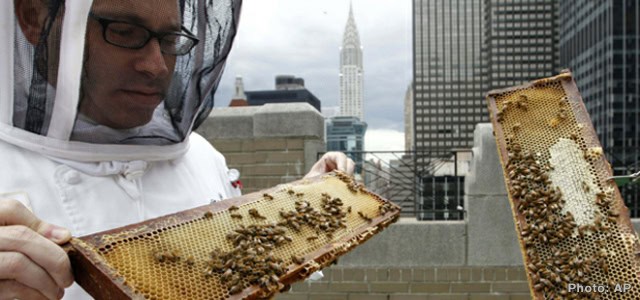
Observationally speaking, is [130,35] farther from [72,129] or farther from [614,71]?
[614,71]

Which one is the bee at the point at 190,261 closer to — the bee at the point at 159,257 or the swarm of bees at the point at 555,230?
the bee at the point at 159,257

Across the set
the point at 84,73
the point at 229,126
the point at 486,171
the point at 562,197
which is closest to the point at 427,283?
the point at 486,171

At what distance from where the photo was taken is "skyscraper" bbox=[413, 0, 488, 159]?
10212cm

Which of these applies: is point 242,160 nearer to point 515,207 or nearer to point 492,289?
point 492,289

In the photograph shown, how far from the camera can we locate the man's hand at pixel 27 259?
2.70ft

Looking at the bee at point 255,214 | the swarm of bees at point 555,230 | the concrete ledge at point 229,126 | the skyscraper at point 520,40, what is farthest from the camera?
the skyscraper at point 520,40

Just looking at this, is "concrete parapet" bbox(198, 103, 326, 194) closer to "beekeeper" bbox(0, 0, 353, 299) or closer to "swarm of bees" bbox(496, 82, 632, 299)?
"swarm of bees" bbox(496, 82, 632, 299)

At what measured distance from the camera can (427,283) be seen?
5.17 metres

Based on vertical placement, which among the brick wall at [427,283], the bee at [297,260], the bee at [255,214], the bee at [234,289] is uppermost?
the bee at [255,214]

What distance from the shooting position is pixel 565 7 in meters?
77.0

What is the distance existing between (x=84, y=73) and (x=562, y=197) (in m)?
1.82

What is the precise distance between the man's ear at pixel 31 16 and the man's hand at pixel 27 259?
1.58ft

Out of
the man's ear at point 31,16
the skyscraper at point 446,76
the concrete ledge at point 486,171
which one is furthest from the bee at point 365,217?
the skyscraper at point 446,76

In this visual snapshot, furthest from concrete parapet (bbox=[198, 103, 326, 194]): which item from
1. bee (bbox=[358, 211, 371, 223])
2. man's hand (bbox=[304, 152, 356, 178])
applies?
bee (bbox=[358, 211, 371, 223])
